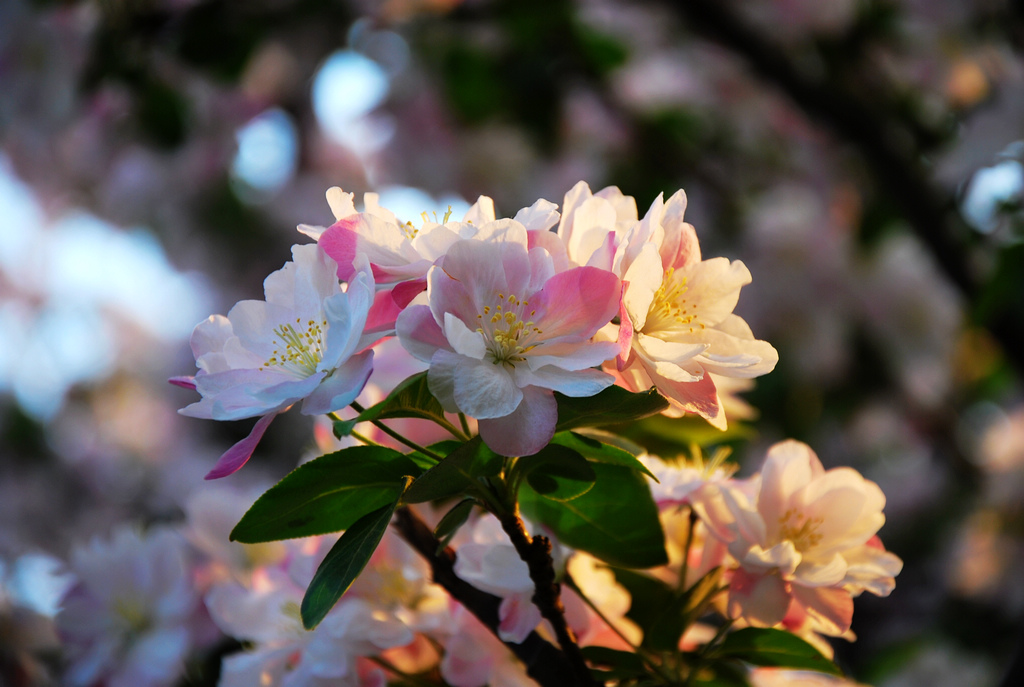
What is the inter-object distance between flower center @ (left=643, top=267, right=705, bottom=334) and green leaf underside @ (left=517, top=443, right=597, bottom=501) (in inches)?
3.7

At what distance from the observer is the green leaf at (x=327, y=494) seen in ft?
1.43

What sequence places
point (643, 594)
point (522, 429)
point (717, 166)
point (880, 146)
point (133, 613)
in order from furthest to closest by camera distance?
point (717, 166)
point (880, 146)
point (133, 613)
point (643, 594)
point (522, 429)

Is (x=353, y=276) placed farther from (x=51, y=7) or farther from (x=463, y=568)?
(x=51, y=7)

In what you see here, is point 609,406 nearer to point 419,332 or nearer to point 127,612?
point 419,332

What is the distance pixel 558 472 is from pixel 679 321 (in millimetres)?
116

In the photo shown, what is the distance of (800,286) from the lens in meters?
2.12

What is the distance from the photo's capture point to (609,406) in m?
0.40

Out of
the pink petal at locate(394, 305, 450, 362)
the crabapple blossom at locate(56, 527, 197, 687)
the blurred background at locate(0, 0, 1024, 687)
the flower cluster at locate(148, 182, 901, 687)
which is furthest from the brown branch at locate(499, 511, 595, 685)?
the blurred background at locate(0, 0, 1024, 687)

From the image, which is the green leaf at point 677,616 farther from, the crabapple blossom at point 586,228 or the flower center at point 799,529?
the crabapple blossom at point 586,228

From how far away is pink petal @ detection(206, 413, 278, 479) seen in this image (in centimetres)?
40

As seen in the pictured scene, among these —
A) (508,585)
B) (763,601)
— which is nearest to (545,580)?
(508,585)

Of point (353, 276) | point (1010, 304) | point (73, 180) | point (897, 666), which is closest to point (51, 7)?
point (73, 180)

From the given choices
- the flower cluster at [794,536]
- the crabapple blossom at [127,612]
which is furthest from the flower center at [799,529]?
the crabapple blossom at [127,612]

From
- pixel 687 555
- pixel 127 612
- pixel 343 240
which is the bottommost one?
pixel 127 612
